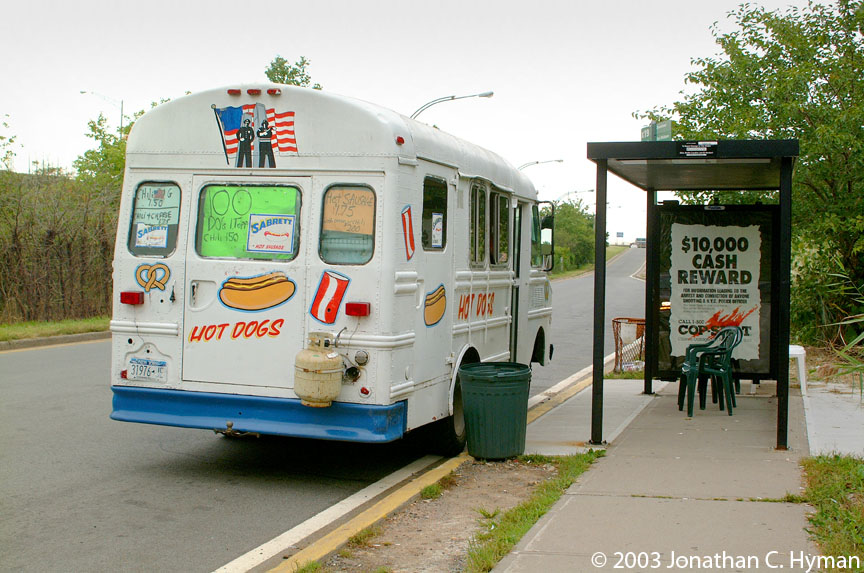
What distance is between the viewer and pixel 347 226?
7051 millimetres

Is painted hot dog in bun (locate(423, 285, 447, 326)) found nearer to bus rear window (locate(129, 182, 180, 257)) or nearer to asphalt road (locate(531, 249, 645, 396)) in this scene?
bus rear window (locate(129, 182, 180, 257))

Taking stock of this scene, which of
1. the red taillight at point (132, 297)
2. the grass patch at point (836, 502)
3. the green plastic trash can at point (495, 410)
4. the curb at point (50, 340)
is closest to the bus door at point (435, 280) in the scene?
the green plastic trash can at point (495, 410)

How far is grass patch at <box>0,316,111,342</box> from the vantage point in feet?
54.5

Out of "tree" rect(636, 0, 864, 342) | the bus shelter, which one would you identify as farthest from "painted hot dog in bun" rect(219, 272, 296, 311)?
"tree" rect(636, 0, 864, 342)

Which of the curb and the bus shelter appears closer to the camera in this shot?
the bus shelter

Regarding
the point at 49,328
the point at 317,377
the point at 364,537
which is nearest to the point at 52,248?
the point at 49,328

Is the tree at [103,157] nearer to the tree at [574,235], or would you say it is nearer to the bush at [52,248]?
the bush at [52,248]

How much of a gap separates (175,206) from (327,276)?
1.45m

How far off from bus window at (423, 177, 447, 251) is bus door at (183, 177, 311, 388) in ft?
3.40

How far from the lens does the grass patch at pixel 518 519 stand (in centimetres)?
518

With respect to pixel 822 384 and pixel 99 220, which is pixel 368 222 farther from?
pixel 99 220

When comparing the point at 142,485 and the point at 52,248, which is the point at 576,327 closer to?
the point at 52,248

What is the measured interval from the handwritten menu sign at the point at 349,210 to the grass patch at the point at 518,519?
2327 mm

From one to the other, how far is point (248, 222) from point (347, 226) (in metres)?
0.82
